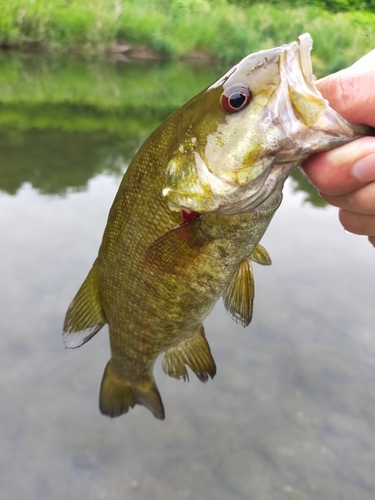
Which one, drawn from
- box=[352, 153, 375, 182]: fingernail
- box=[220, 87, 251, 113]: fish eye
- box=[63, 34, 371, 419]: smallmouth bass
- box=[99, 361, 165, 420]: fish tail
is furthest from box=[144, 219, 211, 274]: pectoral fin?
box=[99, 361, 165, 420]: fish tail

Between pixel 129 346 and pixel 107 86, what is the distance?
1016 cm

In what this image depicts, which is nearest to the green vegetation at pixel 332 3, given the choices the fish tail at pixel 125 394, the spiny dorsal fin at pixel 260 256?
the spiny dorsal fin at pixel 260 256

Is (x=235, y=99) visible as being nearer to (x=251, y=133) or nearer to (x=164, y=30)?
(x=251, y=133)

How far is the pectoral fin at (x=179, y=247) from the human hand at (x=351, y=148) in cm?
38

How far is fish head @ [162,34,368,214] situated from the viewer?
1043mm

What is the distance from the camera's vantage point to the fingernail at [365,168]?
109 centimetres

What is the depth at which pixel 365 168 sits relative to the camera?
1.12 metres

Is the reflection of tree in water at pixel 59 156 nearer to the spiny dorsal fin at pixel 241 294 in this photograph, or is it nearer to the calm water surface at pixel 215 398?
the calm water surface at pixel 215 398

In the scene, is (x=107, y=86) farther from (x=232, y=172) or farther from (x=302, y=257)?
(x=232, y=172)

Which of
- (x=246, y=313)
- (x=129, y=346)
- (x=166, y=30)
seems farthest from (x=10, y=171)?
(x=166, y=30)

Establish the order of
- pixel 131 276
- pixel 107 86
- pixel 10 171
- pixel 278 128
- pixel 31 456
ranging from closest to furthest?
pixel 278 128 → pixel 131 276 → pixel 31 456 → pixel 10 171 → pixel 107 86

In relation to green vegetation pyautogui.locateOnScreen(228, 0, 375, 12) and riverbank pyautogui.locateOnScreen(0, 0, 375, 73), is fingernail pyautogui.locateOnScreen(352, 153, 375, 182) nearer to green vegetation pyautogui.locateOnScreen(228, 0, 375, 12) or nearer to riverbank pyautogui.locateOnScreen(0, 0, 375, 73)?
riverbank pyautogui.locateOnScreen(0, 0, 375, 73)

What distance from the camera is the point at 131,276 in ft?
4.95

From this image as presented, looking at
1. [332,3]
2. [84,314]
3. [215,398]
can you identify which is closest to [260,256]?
[84,314]
